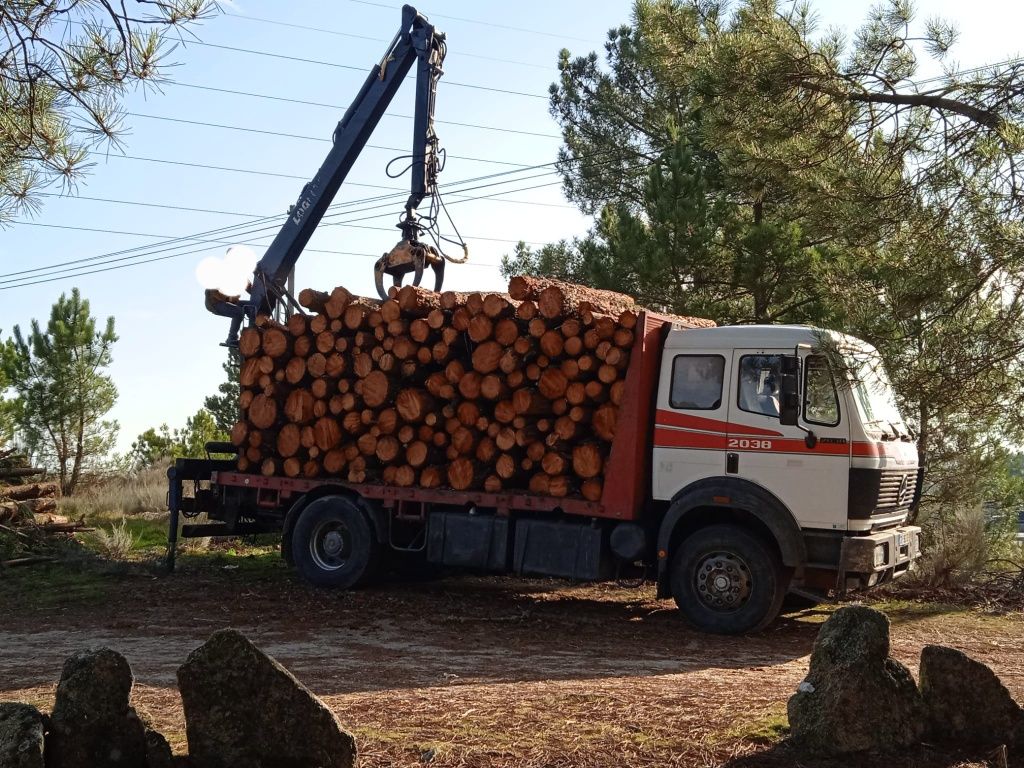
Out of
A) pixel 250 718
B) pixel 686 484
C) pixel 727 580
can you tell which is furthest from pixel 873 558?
pixel 250 718

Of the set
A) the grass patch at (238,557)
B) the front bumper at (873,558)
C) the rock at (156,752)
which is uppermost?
the front bumper at (873,558)

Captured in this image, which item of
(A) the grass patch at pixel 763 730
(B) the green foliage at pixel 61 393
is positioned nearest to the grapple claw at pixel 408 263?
(A) the grass patch at pixel 763 730

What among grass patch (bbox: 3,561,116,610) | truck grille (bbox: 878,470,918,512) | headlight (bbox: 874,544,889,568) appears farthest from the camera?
grass patch (bbox: 3,561,116,610)

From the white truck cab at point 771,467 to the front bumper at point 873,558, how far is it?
1cm

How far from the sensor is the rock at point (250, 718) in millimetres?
4918

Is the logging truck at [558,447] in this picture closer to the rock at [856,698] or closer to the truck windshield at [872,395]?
the truck windshield at [872,395]

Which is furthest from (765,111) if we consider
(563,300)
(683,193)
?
(683,193)

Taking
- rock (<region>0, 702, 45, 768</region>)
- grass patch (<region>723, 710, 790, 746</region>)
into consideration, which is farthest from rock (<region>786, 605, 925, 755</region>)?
rock (<region>0, 702, 45, 768</region>)

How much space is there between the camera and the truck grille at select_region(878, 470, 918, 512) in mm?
9939

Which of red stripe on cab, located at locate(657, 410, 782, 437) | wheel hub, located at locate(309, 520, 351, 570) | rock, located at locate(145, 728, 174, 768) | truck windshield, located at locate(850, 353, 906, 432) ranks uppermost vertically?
truck windshield, located at locate(850, 353, 906, 432)

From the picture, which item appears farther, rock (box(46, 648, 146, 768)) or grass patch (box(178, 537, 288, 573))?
grass patch (box(178, 537, 288, 573))

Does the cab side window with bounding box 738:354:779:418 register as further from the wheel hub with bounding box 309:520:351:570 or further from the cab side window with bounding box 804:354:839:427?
the wheel hub with bounding box 309:520:351:570

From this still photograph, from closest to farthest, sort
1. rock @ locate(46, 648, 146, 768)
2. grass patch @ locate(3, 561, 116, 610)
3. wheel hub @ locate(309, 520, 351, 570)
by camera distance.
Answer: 1. rock @ locate(46, 648, 146, 768)
2. grass patch @ locate(3, 561, 116, 610)
3. wheel hub @ locate(309, 520, 351, 570)

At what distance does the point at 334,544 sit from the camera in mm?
12359
